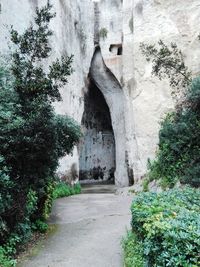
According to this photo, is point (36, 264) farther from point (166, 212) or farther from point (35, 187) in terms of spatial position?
point (166, 212)

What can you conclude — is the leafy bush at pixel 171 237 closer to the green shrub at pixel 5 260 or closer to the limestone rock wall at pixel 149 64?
the green shrub at pixel 5 260

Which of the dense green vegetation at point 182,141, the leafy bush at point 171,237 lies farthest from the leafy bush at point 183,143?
the leafy bush at point 171,237

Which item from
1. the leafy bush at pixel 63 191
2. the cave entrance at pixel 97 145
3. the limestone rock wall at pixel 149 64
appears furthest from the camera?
the cave entrance at pixel 97 145

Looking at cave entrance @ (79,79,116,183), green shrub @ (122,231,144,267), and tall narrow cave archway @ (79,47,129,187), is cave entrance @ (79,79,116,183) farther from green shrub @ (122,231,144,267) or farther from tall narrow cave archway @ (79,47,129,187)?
green shrub @ (122,231,144,267)

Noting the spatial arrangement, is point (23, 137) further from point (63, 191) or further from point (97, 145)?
point (97, 145)

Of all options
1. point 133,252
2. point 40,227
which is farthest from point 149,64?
point 133,252

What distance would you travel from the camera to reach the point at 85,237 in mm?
8852

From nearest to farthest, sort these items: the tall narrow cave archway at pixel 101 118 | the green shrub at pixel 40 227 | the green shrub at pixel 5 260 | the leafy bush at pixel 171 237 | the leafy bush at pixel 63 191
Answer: the leafy bush at pixel 171 237 → the green shrub at pixel 5 260 → the green shrub at pixel 40 227 → the leafy bush at pixel 63 191 → the tall narrow cave archway at pixel 101 118

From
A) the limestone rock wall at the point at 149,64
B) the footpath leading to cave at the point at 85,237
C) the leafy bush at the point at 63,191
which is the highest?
the limestone rock wall at the point at 149,64

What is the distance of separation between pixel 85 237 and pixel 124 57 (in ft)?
50.0

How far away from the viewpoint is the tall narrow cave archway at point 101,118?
2425 centimetres

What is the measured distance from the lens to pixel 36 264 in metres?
6.92

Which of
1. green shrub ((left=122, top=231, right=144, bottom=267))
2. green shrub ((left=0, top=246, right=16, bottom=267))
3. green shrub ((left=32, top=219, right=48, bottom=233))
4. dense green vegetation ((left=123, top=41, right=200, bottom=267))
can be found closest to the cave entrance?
dense green vegetation ((left=123, top=41, right=200, bottom=267))

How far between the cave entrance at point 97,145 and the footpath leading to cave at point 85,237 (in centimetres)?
1513
